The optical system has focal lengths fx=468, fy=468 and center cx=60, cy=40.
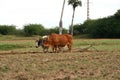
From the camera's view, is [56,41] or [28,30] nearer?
[56,41]

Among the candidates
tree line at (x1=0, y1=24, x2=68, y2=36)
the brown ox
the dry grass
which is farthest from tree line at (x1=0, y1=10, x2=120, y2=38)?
the dry grass

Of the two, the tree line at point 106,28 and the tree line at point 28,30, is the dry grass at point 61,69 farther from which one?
the tree line at point 28,30

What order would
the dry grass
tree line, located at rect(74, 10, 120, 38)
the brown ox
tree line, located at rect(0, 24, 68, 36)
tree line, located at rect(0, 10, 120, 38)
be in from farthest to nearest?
tree line, located at rect(0, 24, 68, 36)
tree line, located at rect(0, 10, 120, 38)
tree line, located at rect(74, 10, 120, 38)
the brown ox
the dry grass

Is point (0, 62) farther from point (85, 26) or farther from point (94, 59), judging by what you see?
point (85, 26)

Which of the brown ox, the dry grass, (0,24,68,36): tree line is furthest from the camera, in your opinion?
(0,24,68,36): tree line

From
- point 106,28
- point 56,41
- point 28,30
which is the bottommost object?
point 56,41

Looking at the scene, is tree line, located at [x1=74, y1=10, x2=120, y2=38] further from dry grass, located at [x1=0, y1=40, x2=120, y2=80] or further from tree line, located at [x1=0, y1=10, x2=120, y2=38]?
dry grass, located at [x1=0, y1=40, x2=120, y2=80]

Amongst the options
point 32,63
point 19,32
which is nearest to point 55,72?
point 32,63

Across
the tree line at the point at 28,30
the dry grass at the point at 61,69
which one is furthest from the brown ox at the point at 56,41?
the tree line at the point at 28,30

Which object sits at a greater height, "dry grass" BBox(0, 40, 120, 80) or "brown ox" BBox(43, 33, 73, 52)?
"brown ox" BBox(43, 33, 73, 52)

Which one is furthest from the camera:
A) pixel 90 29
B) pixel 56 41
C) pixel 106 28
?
pixel 90 29

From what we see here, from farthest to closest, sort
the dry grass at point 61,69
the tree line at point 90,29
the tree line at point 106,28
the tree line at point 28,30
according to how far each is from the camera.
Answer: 1. the tree line at point 28,30
2. the tree line at point 90,29
3. the tree line at point 106,28
4. the dry grass at point 61,69

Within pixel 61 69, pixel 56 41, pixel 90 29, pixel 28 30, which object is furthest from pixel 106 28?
pixel 61 69

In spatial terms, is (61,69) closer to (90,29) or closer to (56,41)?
(56,41)
